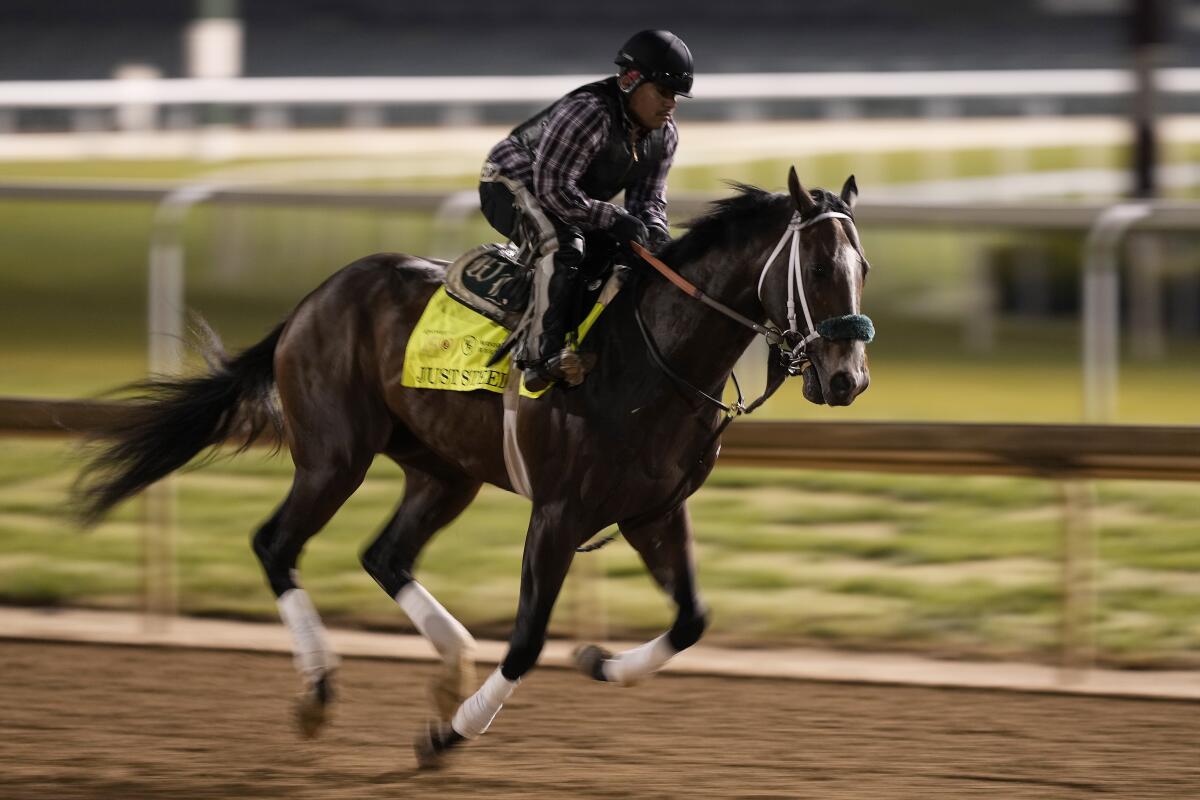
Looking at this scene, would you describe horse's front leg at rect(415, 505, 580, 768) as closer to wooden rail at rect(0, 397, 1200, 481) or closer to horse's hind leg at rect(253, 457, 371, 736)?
horse's hind leg at rect(253, 457, 371, 736)

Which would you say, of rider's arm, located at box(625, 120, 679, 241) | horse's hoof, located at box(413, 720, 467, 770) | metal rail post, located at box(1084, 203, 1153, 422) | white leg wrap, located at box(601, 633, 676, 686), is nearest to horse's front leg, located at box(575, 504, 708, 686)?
white leg wrap, located at box(601, 633, 676, 686)

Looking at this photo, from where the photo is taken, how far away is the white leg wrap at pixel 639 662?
17.2 ft

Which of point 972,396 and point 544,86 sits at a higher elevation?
point 544,86

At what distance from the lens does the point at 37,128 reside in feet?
70.6

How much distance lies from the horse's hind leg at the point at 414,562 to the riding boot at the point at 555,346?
0.90 metres

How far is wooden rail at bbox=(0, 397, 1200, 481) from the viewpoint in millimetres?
6371

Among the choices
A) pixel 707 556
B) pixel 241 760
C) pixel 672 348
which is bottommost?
pixel 707 556

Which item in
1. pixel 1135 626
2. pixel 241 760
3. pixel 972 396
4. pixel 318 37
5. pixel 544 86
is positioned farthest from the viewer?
pixel 318 37

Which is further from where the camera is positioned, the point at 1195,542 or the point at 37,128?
the point at 37,128

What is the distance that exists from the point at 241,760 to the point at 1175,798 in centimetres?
284

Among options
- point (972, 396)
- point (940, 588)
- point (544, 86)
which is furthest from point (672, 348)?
point (544, 86)

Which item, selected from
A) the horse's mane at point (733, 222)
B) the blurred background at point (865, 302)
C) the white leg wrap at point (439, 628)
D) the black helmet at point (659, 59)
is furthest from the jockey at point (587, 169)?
the blurred background at point (865, 302)

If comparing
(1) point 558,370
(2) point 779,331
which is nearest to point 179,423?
(1) point 558,370

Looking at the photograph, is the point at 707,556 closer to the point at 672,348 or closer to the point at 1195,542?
the point at 1195,542
